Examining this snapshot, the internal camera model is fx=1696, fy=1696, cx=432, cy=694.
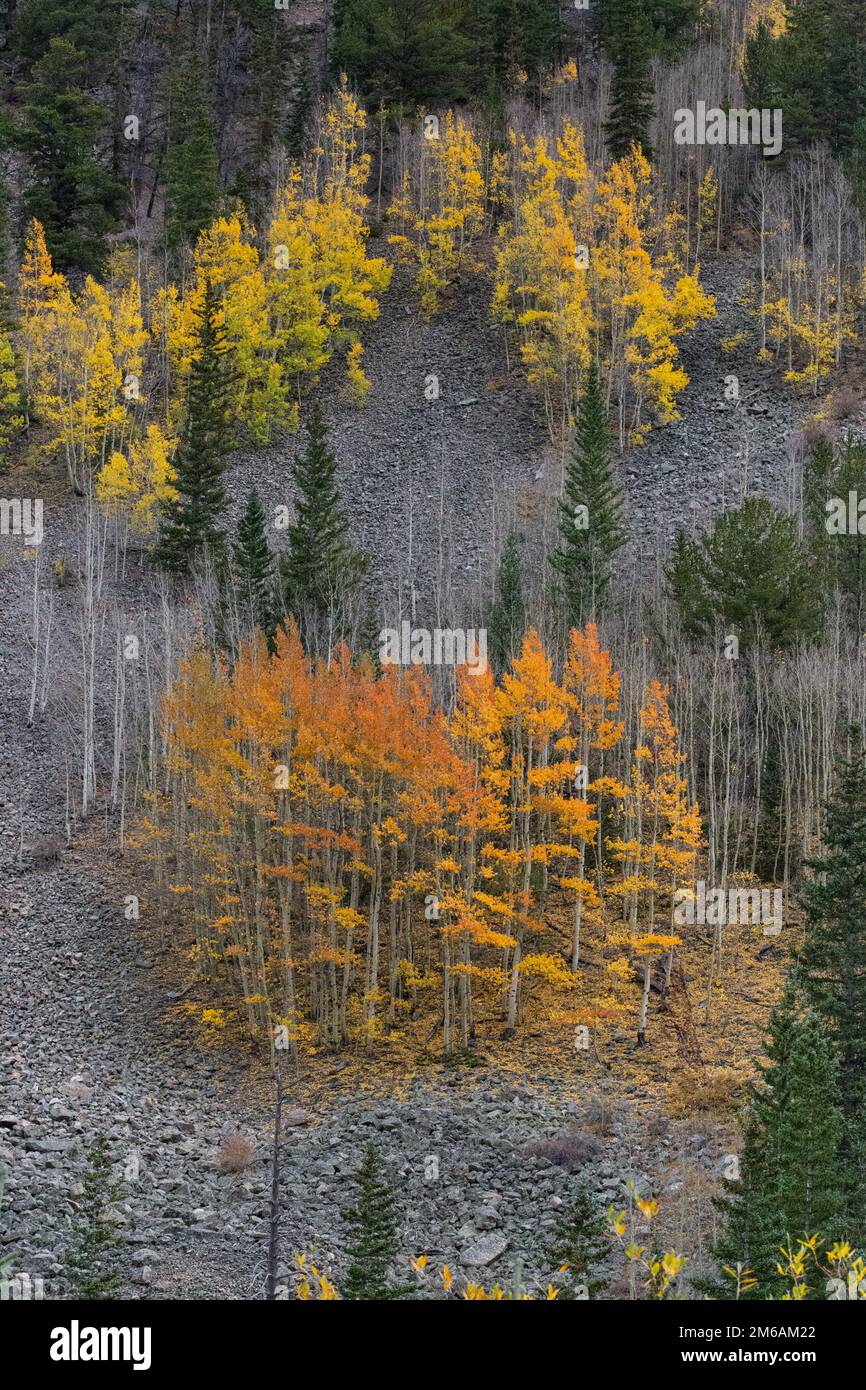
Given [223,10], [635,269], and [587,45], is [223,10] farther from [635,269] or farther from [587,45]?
[635,269]

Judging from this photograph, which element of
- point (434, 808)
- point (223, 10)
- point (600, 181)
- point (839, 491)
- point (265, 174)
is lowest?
point (434, 808)

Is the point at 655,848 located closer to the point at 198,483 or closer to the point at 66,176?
the point at 198,483

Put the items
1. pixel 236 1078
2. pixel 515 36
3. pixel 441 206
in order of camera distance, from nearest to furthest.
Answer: pixel 236 1078, pixel 441 206, pixel 515 36

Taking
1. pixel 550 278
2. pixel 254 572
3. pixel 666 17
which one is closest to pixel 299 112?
pixel 666 17

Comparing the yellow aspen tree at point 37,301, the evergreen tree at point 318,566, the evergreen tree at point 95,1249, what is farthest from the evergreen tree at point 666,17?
the evergreen tree at point 95,1249

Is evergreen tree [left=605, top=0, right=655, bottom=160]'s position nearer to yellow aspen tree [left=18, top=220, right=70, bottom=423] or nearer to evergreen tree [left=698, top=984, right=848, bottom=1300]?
yellow aspen tree [left=18, top=220, right=70, bottom=423]

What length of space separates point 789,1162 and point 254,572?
2825 centimetres

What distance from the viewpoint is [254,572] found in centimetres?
4809

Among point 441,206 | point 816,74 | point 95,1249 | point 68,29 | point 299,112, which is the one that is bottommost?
point 95,1249

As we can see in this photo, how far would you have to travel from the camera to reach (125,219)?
76.0 metres

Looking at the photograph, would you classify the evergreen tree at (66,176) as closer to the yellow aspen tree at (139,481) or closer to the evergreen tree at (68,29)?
the evergreen tree at (68,29)

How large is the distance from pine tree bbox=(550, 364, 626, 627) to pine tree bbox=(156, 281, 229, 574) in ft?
36.3
